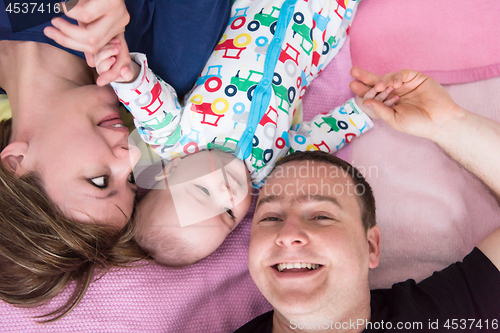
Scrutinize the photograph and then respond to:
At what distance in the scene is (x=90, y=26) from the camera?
76cm

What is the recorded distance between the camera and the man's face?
0.88 m

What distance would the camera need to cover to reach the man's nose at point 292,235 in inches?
34.8

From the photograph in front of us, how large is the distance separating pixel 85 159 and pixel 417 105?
99cm

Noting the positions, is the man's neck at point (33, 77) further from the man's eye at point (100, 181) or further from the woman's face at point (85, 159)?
the man's eye at point (100, 181)

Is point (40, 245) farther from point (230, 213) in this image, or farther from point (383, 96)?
point (383, 96)

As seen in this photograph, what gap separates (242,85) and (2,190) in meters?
0.76

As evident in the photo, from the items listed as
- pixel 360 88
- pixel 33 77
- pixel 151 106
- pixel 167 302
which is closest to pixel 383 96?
pixel 360 88

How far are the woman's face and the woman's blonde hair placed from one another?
1.3 inches

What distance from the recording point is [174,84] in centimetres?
122

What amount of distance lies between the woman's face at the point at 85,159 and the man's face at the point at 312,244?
0.42 m

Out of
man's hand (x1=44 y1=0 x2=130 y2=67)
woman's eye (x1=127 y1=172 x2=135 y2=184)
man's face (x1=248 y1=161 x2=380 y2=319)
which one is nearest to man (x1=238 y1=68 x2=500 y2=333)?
man's face (x1=248 y1=161 x2=380 y2=319)

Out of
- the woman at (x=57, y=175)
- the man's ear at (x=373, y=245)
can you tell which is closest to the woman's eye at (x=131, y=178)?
the woman at (x=57, y=175)

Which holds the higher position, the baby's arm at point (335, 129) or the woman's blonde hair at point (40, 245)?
the baby's arm at point (335, 129)

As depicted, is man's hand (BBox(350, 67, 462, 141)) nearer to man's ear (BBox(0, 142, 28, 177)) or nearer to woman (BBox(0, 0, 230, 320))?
woman (BBox(0, 0, 230, 320))
